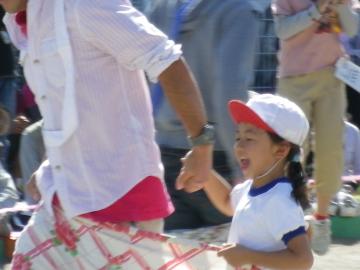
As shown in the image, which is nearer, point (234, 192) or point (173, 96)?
point (173, 96)

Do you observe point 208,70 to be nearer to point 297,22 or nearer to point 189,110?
point 189,110

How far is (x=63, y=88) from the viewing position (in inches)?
120

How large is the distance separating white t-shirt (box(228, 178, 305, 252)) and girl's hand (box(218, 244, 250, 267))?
0.05m

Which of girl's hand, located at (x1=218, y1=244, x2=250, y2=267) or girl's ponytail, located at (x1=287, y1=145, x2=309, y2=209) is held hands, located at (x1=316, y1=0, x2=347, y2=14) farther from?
girl's hand, located at (x1=218, y1=244, x2=250, y2=267)

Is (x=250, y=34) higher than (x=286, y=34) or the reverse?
higher

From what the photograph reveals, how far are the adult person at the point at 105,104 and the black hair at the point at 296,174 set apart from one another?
0.81ft

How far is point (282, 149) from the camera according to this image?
313cm

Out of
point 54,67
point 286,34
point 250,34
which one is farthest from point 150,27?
point 286,34

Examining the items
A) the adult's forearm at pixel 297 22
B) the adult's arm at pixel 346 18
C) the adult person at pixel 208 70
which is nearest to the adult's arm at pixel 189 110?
the adult person at pixel 208 70

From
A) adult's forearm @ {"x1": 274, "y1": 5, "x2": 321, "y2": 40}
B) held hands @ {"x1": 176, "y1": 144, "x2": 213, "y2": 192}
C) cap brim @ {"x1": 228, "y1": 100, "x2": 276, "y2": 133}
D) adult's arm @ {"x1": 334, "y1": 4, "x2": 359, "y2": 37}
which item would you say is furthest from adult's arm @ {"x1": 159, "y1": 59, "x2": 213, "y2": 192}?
adult's arm @ {"x1": 334, "y1": 4, "x2": 359, "y2": 37}

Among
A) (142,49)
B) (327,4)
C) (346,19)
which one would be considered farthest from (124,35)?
(346,19)

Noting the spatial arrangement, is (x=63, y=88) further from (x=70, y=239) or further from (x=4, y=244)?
(x=4, y=244)

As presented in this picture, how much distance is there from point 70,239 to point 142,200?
26 cm

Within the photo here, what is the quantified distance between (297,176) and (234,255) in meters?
0.35
